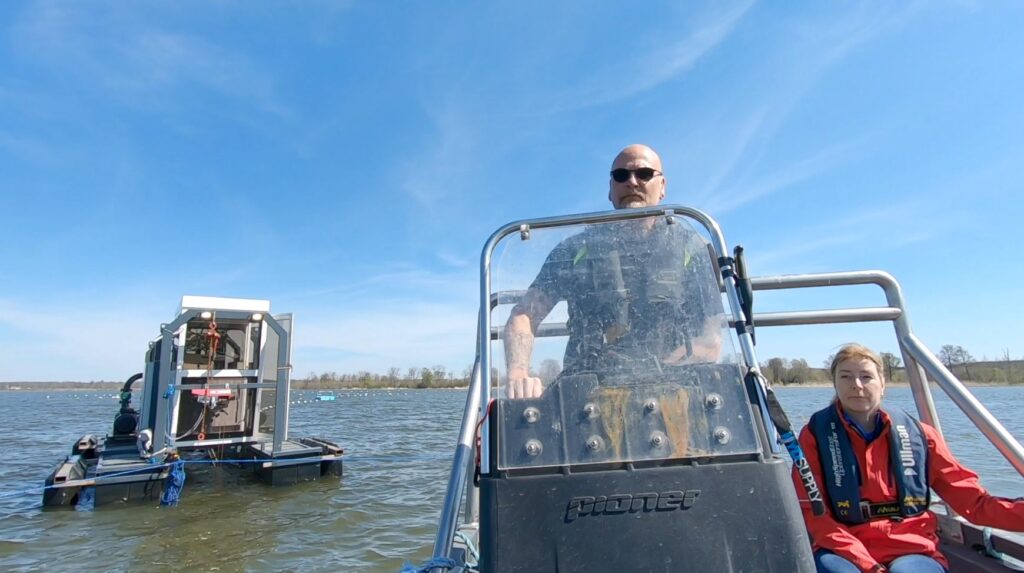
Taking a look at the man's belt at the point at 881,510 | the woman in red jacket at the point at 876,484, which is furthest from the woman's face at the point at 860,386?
the man's belt at the point at 881,510

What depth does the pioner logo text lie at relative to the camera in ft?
4.22

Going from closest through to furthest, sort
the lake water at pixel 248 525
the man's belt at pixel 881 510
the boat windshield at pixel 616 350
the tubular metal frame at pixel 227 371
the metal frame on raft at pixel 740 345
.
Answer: the boat windshield at pixel 616 350, the metal frame on raft at pixel 740 345, the man's belt at pixel 881 510, the lake water at pixel 248 525, the tubular metal frame at pixel 227 371

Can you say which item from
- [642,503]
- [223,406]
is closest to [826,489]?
[642,503]

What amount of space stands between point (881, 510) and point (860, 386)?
1.62ft

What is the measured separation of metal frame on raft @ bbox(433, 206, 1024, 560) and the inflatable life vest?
229mm

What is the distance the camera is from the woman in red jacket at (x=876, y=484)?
6.42 ft

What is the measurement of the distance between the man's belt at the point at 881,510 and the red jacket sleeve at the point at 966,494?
202 mm

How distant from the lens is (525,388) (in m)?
1.67

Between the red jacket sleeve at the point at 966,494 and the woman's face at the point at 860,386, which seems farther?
the woman's face at the point at 860,386

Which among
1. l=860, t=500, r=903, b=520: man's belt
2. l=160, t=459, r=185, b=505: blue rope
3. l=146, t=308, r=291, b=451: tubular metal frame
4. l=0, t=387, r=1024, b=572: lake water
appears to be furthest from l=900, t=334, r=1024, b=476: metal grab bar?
l=160, t=459, r=185, b=505: blue rope

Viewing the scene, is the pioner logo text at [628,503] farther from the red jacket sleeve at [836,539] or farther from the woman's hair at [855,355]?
the woman's hair at [855,355]

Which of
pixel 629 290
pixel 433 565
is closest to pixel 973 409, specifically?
pixel 629 290

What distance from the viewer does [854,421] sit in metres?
2.34

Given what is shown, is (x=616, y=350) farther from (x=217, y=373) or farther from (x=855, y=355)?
(x=217, y=373)
